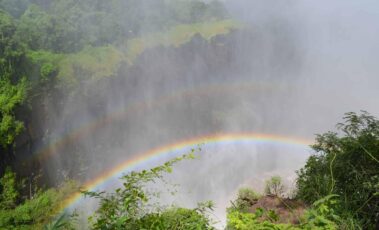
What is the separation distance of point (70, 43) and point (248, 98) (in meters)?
23.9

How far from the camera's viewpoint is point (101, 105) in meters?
34.8

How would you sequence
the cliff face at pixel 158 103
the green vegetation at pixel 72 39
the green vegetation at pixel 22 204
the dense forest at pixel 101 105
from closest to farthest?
1. the dense forest at pixel 101 105
2. the green vegetation at pixel 22 204
3. the green vegetation at pixel 72 39
4. the cliff face at pixel 158 103

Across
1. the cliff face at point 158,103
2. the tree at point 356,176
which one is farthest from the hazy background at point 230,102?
the tree at point 356,176

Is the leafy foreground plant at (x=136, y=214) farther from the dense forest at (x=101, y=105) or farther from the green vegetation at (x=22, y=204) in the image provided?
the green vegetation at (x=22, y=204)

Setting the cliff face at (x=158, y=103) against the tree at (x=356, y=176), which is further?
the cliff face at (x=158, y=103)

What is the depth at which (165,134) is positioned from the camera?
38156 mm

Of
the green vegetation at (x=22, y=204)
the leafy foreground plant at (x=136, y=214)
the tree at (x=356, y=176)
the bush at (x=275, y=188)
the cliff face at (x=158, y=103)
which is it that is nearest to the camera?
the leafy foreground plant at (x=136, y=214)

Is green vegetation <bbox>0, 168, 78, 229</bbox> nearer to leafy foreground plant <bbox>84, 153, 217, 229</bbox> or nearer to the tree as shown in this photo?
the tree

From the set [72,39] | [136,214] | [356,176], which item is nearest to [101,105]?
[72,39]

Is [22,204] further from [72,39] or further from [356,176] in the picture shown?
[72,39]

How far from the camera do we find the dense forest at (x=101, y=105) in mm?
2832

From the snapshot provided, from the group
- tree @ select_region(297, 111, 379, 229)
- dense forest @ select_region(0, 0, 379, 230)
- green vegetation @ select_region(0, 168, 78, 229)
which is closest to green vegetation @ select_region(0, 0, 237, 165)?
dense forest @ select_region(0, 0, 379, 230)

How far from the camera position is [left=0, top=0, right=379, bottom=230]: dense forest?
111 inches

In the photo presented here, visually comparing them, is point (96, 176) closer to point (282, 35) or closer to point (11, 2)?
point (11, 2)
